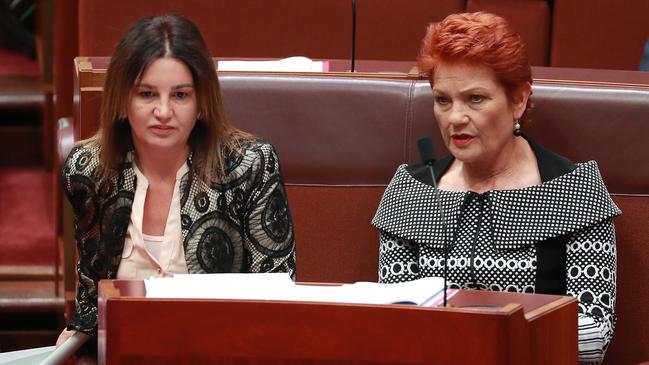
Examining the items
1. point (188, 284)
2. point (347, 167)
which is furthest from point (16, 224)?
point (188, 284)

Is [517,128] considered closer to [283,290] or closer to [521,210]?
[521,210]

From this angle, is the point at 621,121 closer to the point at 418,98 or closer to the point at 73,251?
the point at 418,98

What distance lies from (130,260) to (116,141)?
0.15 m

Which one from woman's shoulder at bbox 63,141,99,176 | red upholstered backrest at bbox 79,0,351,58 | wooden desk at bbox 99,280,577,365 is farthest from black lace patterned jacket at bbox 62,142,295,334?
red upholstered backrest at bbox 79,0,351,58

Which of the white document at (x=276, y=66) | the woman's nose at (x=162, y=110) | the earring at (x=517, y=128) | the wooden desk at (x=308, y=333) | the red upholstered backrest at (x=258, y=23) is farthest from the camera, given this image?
the red upholstered backrest at (x=258, y=23)

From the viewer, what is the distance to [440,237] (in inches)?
63.0

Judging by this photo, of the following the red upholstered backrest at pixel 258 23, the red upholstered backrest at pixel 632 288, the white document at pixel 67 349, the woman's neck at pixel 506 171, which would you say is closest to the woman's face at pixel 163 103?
the white document at pixel 67 349

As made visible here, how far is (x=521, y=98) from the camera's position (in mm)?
1596

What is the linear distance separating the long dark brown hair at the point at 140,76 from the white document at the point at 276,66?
27cm

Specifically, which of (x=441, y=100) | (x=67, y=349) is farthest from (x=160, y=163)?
(x=441, y=100)

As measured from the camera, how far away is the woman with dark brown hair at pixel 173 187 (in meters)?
1.53

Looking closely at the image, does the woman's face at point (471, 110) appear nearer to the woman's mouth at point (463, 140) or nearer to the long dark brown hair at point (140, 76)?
the woman's mouth at point (463, 140)

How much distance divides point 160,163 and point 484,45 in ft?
1.43

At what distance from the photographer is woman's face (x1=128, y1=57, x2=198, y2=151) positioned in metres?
1.51
